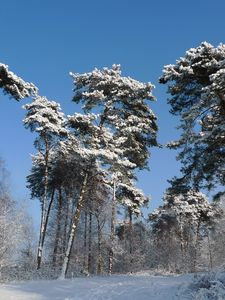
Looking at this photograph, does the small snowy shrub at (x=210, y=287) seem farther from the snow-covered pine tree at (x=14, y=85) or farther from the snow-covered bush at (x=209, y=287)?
the snow-covered pine tree at (x=14, y=85)

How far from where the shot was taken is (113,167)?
85.7 ft

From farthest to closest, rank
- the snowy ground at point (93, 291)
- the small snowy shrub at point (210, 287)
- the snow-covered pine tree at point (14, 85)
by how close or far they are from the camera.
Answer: the snow-covered pine tree at point (14, 85)
the snowy ground at point (93, 291)
the small snowy shrub at point (210, 287)

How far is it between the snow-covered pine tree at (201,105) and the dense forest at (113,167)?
53 millimetres

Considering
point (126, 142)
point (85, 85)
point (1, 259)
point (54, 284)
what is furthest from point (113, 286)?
point (85, 85)

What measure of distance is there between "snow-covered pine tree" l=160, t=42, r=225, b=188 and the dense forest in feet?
0.17

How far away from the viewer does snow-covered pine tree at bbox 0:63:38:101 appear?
20172 mm

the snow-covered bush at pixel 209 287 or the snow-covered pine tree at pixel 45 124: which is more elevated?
the snow-covered pine tree at pixel 45 124

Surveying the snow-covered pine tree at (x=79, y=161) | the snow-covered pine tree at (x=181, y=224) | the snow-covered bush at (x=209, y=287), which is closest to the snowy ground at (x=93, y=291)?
the snow-covered bush at (x=209, y=287)

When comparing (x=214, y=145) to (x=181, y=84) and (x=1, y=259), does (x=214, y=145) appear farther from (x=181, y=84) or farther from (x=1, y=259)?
(x=1, y=259)

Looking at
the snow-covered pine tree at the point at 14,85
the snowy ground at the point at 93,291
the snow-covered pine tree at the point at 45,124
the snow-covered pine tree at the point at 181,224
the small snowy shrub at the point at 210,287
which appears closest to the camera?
the small snowy shrub at the point at 210,287

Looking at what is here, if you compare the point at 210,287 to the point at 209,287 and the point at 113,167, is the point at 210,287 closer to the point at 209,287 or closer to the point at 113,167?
the point at 209,287

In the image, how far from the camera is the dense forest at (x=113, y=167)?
2088 centimetres

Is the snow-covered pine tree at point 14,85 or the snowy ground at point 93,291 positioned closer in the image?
the snowy ground at point 93,291

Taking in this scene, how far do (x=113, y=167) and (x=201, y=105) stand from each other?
8705 millimetres
